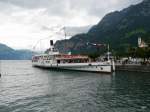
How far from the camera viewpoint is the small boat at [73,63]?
305 feet

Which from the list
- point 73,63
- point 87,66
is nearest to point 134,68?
point 87,66

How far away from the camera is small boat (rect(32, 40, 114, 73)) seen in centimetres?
9306

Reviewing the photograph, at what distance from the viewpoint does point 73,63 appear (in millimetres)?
108812

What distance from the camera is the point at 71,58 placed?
113875mm

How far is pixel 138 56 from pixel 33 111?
97747 mm

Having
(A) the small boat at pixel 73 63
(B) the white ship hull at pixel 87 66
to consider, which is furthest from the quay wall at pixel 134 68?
(B) the white ship hull at pixel 87 66

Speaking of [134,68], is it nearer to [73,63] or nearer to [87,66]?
[87,66]

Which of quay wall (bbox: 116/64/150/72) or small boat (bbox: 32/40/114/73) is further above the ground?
small boat (bbox: 32/40/114/73)

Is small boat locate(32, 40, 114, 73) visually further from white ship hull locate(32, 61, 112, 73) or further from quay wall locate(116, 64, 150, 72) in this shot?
quay wall locate(116, 64, 150, 72)

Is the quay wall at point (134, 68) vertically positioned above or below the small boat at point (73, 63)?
below

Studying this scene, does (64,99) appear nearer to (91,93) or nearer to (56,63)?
(91,93)

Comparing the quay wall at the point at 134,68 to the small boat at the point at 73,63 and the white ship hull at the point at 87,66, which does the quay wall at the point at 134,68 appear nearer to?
the small boat at the point at 73,63

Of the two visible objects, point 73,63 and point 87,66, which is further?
point 73,63

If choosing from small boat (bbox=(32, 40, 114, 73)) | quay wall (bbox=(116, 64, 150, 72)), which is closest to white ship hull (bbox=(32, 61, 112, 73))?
small boat (bbox=(32, 40, 114, 73))
